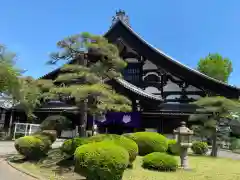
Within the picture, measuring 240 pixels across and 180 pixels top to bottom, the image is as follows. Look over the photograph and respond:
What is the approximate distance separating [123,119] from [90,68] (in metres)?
8.62

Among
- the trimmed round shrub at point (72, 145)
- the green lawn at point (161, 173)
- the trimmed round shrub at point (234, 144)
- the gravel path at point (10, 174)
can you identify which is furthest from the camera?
the trimmed round shrub at point (234, 144)

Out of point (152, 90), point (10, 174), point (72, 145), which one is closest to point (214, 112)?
point (152, 90)

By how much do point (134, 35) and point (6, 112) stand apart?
13526 mm

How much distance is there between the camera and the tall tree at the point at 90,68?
954cm

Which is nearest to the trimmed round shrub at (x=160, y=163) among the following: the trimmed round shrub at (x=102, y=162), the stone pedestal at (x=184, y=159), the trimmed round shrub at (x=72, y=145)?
the stone pedestal at (x=184, y=159)

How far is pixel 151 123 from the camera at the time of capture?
61.0 ft

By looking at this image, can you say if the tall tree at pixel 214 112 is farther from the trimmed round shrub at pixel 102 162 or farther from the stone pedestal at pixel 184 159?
the trimmed round shrub at pixel 102 162

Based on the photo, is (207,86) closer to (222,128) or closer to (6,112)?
(222,128)

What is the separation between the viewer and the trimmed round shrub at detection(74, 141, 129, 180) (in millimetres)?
5719

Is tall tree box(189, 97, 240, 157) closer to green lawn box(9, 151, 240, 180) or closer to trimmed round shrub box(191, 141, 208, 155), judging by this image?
trimmed round shrub box(191, 141, 208, 155)

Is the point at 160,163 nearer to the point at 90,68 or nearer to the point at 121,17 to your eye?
the point at 90,68

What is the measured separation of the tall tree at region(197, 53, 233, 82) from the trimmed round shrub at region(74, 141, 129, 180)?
103 feet

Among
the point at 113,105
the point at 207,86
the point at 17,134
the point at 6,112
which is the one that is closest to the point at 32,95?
the point at 17,134

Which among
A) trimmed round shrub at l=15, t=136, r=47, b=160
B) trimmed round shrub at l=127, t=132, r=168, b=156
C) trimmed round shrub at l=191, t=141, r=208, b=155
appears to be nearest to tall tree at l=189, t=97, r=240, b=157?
trimmed round shrub at l=191, t=141, r=208, b=155
